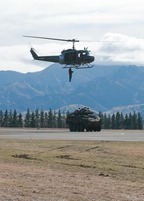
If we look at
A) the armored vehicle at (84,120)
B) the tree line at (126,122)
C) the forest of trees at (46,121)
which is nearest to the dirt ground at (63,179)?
the armored vehicle at (84,120)

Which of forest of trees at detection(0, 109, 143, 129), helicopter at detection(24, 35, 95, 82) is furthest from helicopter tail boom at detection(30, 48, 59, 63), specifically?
forest of trees at detection(0, 109, 143, 129)

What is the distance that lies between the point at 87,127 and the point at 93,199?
44.6 metres

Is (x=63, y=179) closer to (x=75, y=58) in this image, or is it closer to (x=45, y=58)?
(x=75, y=58)

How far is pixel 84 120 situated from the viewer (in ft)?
192

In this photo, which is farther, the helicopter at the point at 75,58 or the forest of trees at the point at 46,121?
the forest of trees at the point at 46,121

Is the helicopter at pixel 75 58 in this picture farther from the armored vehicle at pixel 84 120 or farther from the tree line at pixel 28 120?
Result: the tree line at pixel 28 120

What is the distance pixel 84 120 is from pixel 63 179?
4011 centimetres

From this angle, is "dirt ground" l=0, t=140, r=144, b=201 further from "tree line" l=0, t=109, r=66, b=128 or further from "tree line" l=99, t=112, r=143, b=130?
"tree line" l=99, t=112, r=143, b=130

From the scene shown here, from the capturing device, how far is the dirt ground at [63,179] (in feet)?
49.2

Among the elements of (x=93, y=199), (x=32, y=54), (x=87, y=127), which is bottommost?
(x=93, y=199)

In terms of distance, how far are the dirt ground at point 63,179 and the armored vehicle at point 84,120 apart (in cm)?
2996

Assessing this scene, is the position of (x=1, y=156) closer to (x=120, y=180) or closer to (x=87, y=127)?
Result: (x=120, y=180)

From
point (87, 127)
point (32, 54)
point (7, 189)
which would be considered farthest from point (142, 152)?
point (32, 54)

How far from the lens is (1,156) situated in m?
26.1
